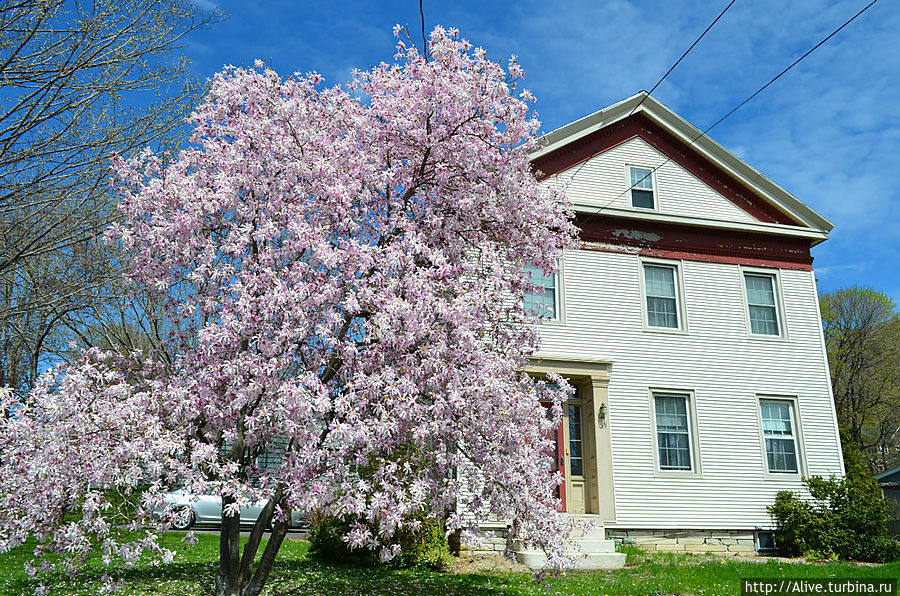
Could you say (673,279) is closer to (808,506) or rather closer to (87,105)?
(808,506)

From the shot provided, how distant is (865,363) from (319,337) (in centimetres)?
3563

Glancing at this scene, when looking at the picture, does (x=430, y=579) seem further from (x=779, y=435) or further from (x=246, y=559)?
(x=779, y=435)

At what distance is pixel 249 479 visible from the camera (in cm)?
697

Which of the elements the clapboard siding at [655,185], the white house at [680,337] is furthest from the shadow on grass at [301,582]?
the clapboard siding at [655,185]

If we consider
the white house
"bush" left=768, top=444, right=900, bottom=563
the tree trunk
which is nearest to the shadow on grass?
Answer: the tree trunk

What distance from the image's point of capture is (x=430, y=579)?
418 inches

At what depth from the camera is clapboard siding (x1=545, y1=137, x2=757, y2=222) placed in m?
16.2

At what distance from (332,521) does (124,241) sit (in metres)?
6.35

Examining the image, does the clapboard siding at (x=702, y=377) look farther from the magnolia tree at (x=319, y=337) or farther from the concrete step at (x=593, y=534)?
the magnolia tree at (x=319, y=337)

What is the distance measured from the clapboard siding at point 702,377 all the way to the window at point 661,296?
29cm

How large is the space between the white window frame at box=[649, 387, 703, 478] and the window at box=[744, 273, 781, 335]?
2688mm

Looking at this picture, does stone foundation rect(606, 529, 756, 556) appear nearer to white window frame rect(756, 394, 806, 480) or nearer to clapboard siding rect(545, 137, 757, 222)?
white window frame rect(756, 394, 806, 480)

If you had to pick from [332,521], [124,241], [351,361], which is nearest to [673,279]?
[332,521]

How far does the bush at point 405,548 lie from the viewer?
1145 centimetres
